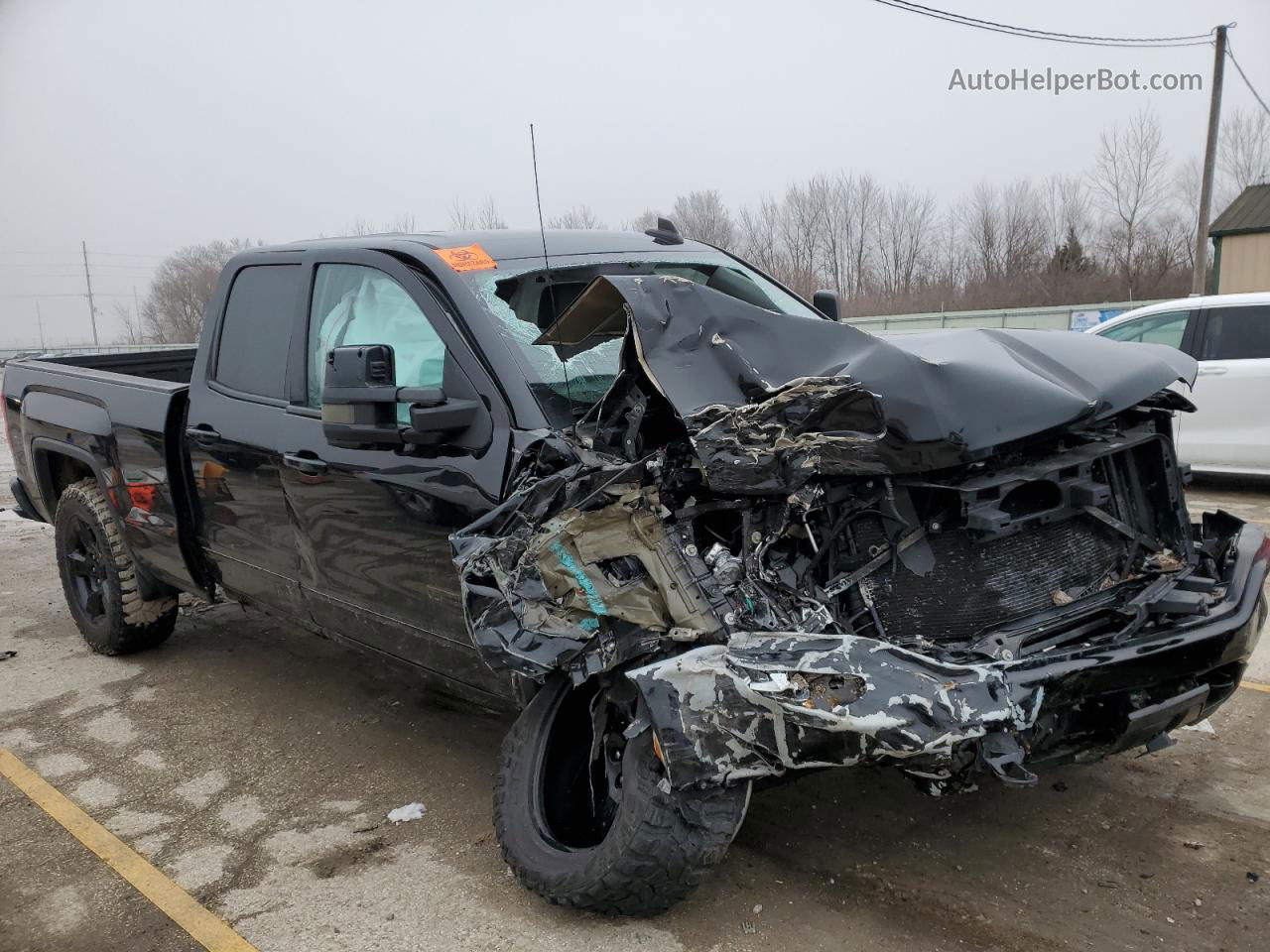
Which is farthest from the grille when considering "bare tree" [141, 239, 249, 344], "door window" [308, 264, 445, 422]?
"bare tree" [141, 239, 249, 344]

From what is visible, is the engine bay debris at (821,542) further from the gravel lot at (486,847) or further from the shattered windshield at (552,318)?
the gravel lot at (486,847)

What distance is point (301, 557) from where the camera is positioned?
3.86m

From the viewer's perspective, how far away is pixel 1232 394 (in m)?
8.14

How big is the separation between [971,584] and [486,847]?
5.72 feet

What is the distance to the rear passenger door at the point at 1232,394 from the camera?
8039mm

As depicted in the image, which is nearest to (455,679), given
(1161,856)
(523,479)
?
(523,479)

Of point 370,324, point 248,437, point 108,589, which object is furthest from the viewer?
point 108,589

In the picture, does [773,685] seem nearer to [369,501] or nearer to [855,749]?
[855,749]

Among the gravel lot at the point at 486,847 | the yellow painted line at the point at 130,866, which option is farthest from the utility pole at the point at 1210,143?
the yellow painted line at the point at 130,866

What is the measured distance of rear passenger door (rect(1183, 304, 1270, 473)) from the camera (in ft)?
26.4

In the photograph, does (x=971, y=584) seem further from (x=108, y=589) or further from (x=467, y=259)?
(x=108, y=589)

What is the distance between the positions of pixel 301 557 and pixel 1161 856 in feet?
9.98

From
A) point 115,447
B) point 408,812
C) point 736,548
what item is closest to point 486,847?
point 408,812

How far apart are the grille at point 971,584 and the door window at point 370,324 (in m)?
1.57
